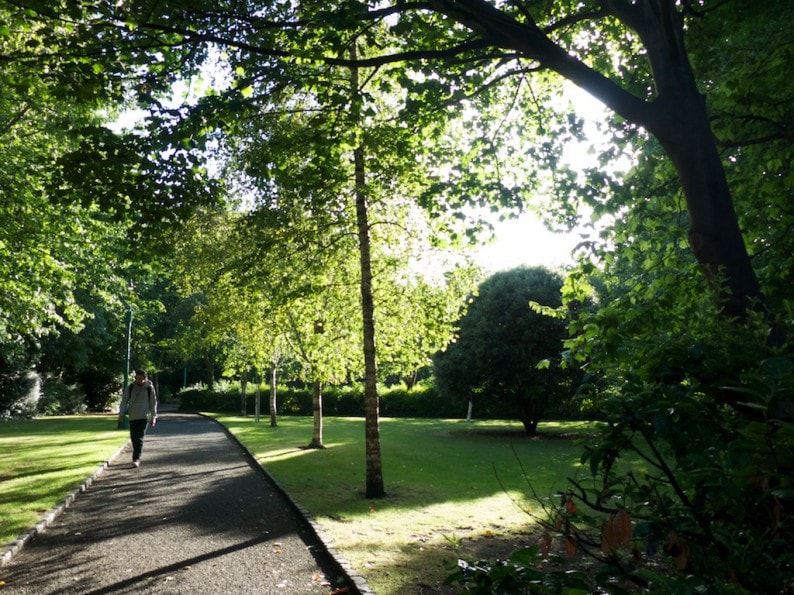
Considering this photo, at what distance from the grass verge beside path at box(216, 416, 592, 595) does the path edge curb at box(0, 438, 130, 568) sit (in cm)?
352

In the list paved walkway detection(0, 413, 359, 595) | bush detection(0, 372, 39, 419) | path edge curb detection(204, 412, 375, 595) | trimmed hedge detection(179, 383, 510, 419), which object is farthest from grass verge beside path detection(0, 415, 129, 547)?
trimmed hedge detection(179, 383, 510, 419)

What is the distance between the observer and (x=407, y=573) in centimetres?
627

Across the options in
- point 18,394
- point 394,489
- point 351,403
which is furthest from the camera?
point 351,403

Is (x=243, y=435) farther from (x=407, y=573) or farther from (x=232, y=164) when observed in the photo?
(x=407, y=573)

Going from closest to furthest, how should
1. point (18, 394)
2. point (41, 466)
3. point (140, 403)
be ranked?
point (140, 403) → point (41, 466) → point (18, 394)

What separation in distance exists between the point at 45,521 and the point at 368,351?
219 inches

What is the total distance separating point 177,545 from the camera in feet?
24.0

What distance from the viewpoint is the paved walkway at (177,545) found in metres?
5.90

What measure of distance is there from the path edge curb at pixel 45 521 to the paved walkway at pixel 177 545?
0.08 metres

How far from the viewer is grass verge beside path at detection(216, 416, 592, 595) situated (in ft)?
21.6

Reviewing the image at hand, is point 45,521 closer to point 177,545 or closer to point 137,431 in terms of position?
point 177,545

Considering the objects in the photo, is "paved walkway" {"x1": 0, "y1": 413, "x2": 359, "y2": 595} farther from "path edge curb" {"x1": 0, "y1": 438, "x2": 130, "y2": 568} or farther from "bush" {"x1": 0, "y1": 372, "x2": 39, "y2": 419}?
"bush" {"x1": 0, "y1": 372, "x2": 39, "y2": 419}

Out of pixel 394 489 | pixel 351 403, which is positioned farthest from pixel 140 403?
pixel 351 403

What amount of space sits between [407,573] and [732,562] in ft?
15.8
